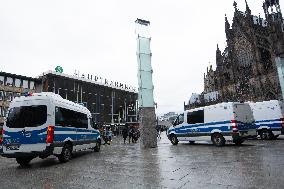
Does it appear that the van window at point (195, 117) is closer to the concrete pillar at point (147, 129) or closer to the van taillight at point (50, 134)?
the concrete pillar at point (147, 129)

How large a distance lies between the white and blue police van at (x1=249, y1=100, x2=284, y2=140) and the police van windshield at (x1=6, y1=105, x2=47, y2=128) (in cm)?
1549

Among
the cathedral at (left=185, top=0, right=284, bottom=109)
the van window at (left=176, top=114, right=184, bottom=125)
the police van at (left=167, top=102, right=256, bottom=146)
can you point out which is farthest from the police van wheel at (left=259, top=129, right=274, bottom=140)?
the cathedral at (left=185, top=0, right=284, bottom=109)

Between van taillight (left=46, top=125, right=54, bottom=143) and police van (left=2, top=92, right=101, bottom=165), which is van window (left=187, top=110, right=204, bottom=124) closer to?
police van (left=2, top=92, right=101, bottom=165)

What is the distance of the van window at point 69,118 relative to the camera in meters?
10.4

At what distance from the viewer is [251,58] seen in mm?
52656

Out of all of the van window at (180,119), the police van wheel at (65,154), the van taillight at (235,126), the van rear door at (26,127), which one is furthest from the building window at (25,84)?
the van taillight at (235,126)

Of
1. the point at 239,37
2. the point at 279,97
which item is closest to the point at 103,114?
the point at 239,37

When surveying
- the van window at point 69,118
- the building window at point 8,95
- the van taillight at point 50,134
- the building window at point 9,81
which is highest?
the building window at point 9,81

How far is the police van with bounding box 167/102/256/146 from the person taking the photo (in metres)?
14.5

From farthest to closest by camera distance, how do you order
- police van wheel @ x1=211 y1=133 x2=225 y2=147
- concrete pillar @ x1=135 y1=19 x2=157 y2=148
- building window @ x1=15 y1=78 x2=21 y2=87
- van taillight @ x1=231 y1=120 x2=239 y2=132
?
building window @ x1=15 y1=78 x2=21 y2=87 < concrete pillar @ x1=135 y1=19 x2=157 y2=148 < police van wheel @ x1=211 y1=133 x2=225 y2=147 < van taillight @ x1=231 y1=120 x2=239 y2=132

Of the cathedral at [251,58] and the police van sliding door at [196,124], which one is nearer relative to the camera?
the police van sliding door at [196,124]

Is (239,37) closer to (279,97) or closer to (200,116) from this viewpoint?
(279,97)

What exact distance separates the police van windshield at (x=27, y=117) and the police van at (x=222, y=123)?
10.0m

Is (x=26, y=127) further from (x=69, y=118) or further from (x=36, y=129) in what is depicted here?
(x=69, y=118)
